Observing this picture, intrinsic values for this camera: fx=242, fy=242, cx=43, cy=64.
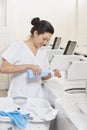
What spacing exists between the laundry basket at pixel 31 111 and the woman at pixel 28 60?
26 cm

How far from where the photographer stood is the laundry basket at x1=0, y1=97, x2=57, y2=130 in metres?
1.54

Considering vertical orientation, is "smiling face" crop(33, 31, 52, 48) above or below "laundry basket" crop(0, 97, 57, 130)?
above

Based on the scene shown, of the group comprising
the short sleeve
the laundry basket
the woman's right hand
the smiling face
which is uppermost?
the smiling face

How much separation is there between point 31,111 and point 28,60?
0.51 m

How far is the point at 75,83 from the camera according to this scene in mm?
2338

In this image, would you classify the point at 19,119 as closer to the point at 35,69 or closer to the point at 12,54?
the point at 35,69

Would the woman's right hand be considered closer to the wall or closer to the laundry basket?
the laundry basket

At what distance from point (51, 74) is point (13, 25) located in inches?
122

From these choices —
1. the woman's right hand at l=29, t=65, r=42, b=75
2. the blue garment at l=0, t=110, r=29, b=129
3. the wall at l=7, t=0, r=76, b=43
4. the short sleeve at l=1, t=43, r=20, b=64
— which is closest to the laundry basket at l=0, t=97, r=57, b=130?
the blue garment at l=0, t=110, r=29, b=129

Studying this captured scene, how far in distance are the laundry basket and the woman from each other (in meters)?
0.26

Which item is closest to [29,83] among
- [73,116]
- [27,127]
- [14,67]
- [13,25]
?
[14,67]

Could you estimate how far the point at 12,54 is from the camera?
2043mm

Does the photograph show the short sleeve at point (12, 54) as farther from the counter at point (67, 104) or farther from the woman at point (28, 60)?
the counter at point (67, 104)

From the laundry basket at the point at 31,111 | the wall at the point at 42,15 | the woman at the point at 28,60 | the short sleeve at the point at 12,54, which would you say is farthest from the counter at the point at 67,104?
the wall at the point at 42,15
